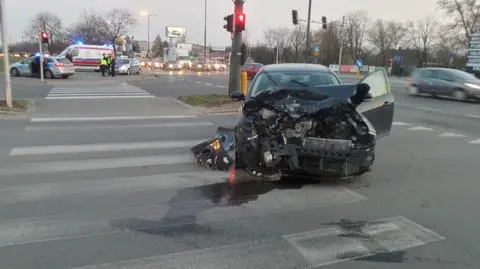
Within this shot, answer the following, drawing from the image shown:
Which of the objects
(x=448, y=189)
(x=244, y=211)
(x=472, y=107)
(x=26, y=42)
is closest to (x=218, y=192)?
(x=244, y=211)

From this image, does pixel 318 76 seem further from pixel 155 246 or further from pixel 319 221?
pixel 155 246

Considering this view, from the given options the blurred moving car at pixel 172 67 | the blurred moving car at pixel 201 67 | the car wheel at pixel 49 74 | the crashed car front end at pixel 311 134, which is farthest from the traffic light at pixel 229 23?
the blurred moving car at pixel 201 67

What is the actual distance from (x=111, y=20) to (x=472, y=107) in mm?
A: 81416

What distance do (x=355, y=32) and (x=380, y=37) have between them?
18.5 feet

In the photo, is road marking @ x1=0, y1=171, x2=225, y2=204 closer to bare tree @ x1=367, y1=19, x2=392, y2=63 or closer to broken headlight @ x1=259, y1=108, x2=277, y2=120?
broken headlight @ x1=259, y1=108, x2=277, y2=120

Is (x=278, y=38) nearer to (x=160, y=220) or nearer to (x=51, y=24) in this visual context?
(x=51, y=24)

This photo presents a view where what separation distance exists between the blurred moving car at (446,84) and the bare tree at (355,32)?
83382 millimetres

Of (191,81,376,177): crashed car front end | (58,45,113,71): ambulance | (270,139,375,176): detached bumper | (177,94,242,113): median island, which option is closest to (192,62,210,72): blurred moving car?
(58,45,113,71): ambulance

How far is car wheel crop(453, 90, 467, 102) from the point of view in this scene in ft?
74.8

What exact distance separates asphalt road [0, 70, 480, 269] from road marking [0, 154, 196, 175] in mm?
17

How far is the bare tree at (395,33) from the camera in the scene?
352ft

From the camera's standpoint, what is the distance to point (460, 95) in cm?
2297

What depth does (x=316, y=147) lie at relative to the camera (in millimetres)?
6336

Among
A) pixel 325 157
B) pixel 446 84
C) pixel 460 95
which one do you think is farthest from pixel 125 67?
pixel 325 157
